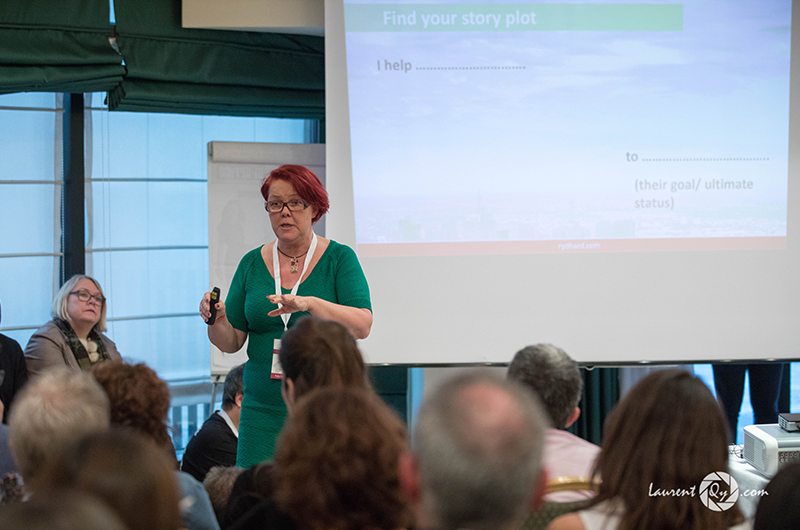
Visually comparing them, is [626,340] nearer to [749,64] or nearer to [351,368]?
[749,64]

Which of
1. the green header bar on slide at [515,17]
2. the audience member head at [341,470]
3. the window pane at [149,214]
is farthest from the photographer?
the window pane at [149,214]

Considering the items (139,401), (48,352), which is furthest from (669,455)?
(48,352)

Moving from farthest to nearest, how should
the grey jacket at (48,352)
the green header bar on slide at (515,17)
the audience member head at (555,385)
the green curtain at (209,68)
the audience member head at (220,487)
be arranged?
the green curtain at (209,68) < the green header bar on slide at (515,17) < the grey jacket at (48,352) < the audience member head at (220,487) < the audience member head at (555,385)

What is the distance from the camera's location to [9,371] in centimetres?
300

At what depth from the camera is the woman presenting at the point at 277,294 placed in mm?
2135

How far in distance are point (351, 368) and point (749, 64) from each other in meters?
2.84

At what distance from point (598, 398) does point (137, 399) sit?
119 inches

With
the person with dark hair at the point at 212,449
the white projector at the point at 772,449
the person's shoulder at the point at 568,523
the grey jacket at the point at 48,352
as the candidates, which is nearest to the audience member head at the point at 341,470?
the person's shoulder at the point at 568,523

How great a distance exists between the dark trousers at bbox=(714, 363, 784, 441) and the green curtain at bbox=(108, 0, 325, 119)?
2779 millimetres

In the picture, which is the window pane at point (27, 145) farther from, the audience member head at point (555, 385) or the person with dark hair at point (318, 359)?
the audience member head at point (555, 385)

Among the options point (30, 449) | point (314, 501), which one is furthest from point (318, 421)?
point (30, 449)

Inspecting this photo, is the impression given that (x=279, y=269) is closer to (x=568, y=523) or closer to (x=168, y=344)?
(x=568, y=523)

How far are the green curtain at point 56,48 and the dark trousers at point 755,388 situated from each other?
3662mm

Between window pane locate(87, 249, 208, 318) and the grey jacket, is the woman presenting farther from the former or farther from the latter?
Answer: window pane locate(87, 249, 208, 318)
